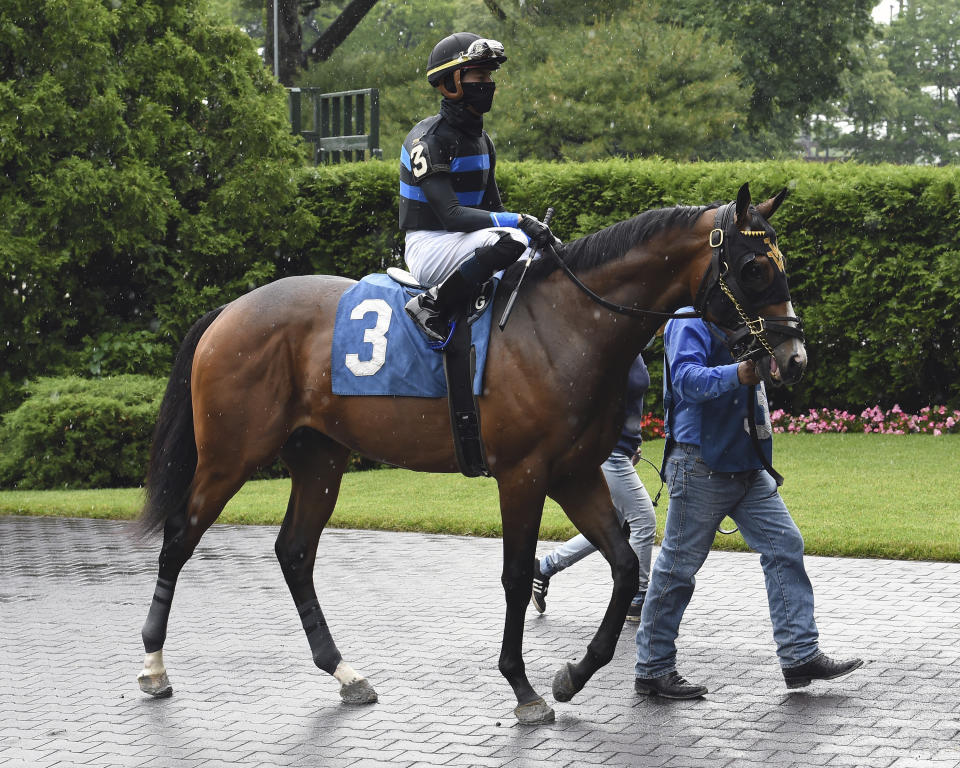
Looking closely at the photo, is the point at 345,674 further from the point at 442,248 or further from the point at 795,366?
the point at 795,366

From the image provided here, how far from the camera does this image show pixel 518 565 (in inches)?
218

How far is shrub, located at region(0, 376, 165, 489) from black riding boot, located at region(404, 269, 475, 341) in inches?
312

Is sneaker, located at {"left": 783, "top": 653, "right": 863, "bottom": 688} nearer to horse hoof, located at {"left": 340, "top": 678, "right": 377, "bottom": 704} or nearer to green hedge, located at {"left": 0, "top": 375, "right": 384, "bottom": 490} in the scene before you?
horse hoof, located at {"left": 340, "top": 678, "right": 377, "bottom": 704}

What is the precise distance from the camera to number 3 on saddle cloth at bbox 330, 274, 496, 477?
562 centimetres

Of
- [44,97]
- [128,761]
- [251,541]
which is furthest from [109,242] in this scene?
[128,761]

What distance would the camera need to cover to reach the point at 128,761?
496 centimetres

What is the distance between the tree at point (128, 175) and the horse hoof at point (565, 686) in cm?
968

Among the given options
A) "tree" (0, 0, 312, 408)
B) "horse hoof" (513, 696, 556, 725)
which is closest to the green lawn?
"tree" (0, 0, 312, 408)

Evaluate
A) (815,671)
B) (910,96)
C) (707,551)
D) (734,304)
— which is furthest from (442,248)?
(910,96)

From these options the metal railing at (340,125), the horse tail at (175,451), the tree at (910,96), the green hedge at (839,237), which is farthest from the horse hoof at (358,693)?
the tree at (910,96)

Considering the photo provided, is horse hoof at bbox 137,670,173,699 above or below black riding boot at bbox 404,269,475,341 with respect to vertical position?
below

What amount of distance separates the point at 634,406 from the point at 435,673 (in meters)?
1.87

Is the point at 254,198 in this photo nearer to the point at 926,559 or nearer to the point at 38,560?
the point at 38,560

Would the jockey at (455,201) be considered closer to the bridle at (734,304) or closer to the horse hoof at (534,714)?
the bridle at (734,304)
